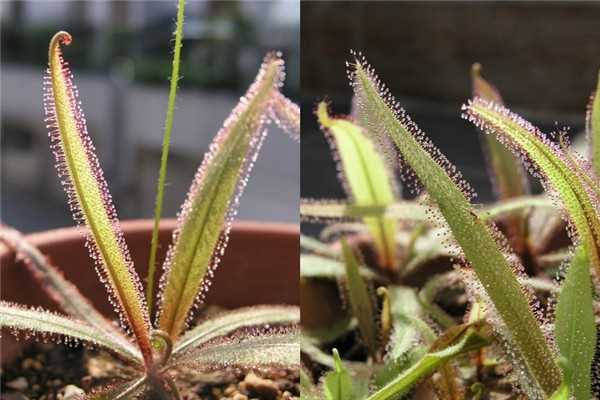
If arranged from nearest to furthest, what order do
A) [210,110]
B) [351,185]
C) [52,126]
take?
[52,126], [351,185], [210,110]

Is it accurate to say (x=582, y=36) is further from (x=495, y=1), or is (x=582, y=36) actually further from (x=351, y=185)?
(x=351, y=185)

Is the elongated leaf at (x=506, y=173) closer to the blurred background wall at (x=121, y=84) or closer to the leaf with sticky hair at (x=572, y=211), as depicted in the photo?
the leaf with sticky hair at (x=572, y=211)

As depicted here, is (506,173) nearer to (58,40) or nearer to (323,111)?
(323,111)

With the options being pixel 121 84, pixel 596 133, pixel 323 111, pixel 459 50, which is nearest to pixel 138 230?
pixel 323 111

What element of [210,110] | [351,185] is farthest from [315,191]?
[351,185]

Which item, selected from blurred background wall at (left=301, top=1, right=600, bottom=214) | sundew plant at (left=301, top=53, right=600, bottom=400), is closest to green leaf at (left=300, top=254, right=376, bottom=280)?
sundew plant at (left=301, top=53, right=600, bottom=400)

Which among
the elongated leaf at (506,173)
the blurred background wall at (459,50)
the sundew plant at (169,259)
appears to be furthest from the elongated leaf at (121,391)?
the blurred background wall at (459,50)
